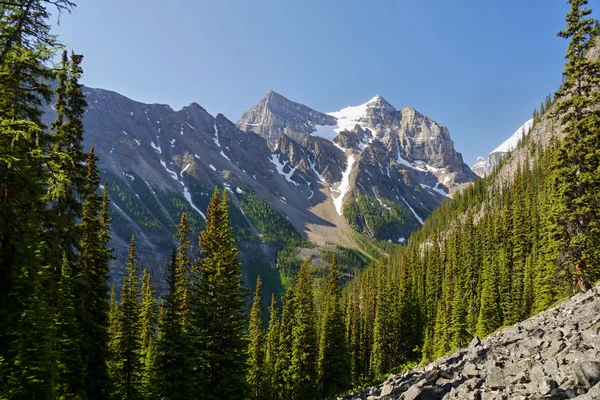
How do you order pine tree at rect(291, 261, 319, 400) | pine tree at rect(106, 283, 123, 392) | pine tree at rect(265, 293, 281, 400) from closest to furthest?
pine tree at rect(106, 283, 123, 392) → pine tree at rect(291, 261, 319, 400) → pine tree at rect(265, 293, 281, 400)

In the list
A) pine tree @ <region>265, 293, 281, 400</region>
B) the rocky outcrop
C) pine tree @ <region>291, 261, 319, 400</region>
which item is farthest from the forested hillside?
pine tree @ <region>291, 261, 319, 400</region>

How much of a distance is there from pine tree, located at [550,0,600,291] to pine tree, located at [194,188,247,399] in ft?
84.1

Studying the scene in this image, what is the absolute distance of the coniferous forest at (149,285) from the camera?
13039mm

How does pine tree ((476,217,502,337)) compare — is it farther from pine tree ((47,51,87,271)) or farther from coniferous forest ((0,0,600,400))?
pine tree ((47,51,87,271))

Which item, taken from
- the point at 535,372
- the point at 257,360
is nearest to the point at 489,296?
the point at 257,360

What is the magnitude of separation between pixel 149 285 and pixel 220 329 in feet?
80.9

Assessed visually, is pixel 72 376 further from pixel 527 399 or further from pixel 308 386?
pixel 308 386

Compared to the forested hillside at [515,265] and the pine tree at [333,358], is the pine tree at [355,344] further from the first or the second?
the pine tree at [333,358]

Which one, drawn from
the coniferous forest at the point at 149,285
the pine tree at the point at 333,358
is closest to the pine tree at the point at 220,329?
the coniferous forest at the point at 149,285

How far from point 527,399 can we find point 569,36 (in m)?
31.0

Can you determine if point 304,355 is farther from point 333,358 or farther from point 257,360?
point 257,360

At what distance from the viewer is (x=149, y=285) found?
4509cm

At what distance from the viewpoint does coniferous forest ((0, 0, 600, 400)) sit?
13.0 metres

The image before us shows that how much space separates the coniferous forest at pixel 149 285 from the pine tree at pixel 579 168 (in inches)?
4.1
